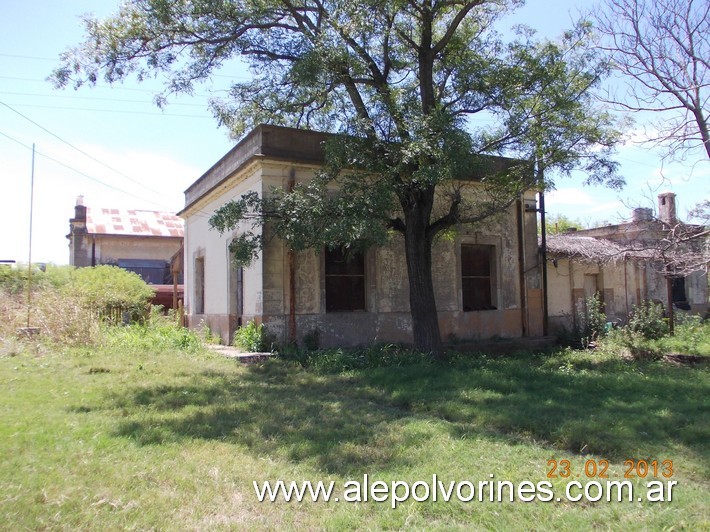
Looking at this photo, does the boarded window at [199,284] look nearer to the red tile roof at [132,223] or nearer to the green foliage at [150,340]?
the green foliage at [150,340]

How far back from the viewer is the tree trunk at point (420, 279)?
10.8 meters

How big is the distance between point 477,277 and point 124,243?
827 inches

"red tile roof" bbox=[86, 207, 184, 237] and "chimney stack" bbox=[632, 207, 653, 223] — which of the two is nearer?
"chimney stack" bbox=[632, 207, 653, 223]

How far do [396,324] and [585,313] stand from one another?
6345 millimetres

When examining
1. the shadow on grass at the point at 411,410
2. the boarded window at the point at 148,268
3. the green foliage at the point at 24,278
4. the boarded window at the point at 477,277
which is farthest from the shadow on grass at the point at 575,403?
the boarded window at the point at 148,268

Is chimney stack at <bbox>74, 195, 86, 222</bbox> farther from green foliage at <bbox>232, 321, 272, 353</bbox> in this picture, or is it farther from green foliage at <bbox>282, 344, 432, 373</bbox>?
green foliage at <bbox>282, 344, 432, 373</bbox>

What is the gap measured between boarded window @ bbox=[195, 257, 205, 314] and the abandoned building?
11.6 metres

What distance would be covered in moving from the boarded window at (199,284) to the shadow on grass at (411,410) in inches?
267

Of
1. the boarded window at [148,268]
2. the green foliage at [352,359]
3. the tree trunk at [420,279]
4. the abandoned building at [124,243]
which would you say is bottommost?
the green foliage at [352,359]

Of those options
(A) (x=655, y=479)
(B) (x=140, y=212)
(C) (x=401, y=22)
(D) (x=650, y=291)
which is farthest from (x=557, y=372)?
(B) (x=140, y=212)

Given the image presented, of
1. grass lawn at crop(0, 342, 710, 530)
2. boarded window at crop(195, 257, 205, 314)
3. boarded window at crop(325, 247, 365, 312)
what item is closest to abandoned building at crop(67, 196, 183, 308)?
boarded window at crop(195, 257, 205, 314)

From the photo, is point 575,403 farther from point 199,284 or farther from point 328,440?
point 199,284

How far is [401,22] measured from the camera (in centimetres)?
1101

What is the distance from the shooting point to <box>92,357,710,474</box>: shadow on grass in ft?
17.4
